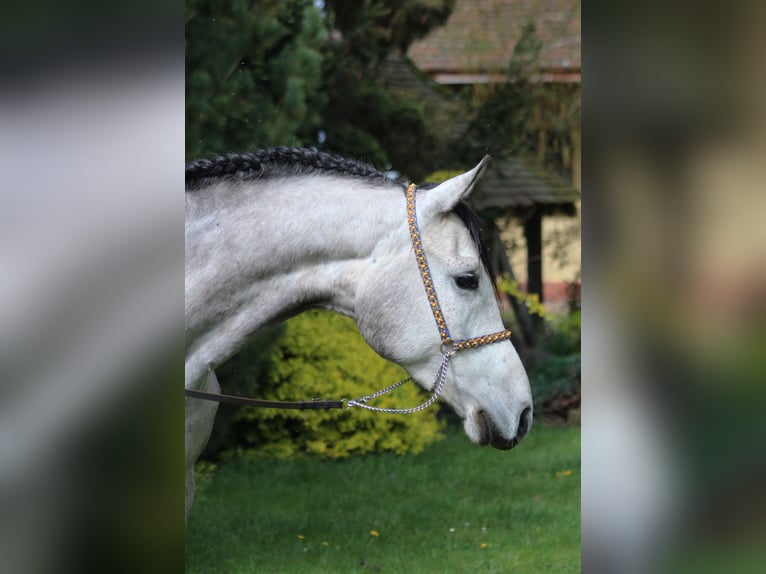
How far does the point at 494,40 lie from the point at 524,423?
21.8 feet

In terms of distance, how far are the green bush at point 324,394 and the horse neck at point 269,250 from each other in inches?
109

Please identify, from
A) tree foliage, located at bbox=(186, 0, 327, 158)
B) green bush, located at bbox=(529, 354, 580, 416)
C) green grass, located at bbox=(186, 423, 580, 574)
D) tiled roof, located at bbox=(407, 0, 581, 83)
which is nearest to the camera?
green grass, located at bbox=(186, 423, 580, 574)

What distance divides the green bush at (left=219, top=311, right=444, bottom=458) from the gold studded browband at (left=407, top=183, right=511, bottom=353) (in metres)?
2.87

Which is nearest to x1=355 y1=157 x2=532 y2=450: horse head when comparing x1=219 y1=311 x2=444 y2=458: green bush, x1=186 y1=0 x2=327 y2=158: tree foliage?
x1=186 y1=0 x2=327 y2=158: tree foliage

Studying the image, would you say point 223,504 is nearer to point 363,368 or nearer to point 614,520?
point 363,368

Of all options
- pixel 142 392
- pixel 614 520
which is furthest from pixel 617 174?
pixel 142 392

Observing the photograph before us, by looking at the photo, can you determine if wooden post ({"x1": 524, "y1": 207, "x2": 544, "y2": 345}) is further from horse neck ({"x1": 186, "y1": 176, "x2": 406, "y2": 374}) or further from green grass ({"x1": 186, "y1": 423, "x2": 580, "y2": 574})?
horse neck ({"x1": 186, "y1": 176, "x2": 406, "y2": 374})

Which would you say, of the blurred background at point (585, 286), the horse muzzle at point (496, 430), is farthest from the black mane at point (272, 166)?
the blurred background at point (585, 286)

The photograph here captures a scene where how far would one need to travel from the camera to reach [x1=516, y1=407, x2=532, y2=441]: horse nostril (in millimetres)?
2340

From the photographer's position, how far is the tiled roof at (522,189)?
707 cm

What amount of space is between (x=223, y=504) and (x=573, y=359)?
11.3ft

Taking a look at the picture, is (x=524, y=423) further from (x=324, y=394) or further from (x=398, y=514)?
(x=324, y=394)

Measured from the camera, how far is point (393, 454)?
576 centimetres

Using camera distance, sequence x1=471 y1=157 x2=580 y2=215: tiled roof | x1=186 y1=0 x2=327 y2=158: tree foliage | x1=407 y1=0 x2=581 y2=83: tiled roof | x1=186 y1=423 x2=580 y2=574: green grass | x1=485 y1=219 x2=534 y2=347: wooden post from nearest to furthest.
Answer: x1=186 y1=423 x2=580 y2=574: green grass < x1=186 y1=0 x2=327 y2=158: tree foliage < x1=471 y1=157 x2=580 y2=215: tiled roof < x1=485 y1=219 x2=534 y2=347: wooden post < x1=407 y1=0 x2=581 y2=83: tiled roof
